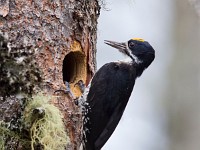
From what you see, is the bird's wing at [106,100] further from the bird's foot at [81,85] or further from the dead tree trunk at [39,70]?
the dead tree trunk at [39,70]

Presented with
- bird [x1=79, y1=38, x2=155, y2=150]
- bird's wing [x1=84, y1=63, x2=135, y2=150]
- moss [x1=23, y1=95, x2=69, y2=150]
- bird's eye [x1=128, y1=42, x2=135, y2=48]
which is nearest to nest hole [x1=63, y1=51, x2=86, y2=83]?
bird [x1=79, y1=38, x2=155, y2=150]

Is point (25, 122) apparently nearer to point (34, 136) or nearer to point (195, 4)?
point (34, 136)

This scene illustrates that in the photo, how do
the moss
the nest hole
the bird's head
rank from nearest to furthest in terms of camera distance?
the moss
the nest hole
the bird's head

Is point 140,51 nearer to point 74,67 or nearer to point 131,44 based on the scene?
point 131,44

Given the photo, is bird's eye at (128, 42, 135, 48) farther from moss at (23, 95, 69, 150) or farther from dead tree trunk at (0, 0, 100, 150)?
moss at (23, 95, 69, 150)

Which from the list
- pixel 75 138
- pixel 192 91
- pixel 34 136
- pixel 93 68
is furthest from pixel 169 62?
pixel 34 136

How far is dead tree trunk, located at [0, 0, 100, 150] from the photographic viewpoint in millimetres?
2777

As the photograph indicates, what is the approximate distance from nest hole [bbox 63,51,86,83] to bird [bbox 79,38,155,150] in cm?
12

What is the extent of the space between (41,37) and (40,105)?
44 cm

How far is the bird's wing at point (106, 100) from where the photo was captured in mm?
3715

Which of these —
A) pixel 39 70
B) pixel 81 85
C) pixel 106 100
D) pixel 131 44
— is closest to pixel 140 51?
pixel 131 44

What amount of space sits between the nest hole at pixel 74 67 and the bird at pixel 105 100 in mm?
122

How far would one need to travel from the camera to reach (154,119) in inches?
290

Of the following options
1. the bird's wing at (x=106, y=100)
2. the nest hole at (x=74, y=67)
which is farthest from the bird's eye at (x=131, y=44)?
the nest hole at (x=74, y=67)
